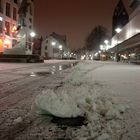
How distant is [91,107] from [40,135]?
181 cm

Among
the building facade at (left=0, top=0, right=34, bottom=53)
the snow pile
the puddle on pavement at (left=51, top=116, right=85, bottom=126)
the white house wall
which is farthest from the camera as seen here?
the building facade at (left=0, top=0, right=34, bottom=53)

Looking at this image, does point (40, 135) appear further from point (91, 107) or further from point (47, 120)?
point (91, 107)

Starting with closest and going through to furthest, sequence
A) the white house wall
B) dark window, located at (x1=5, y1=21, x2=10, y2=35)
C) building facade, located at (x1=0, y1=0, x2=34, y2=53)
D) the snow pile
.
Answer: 1. the snow pile
2. the white house wall
3. building facade, located at (x1=0, y1=0, x2=34, y2=53)
4. dark window, located at (x1=5, y1=21, x2=10, y2=35)

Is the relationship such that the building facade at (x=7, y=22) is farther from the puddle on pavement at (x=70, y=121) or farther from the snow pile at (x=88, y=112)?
the puddle on pavement at (x=70, y=121)

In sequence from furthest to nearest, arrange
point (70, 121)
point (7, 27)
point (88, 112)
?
1. point (7, 27)
2. point (88, 112)
3. point (70, 121)

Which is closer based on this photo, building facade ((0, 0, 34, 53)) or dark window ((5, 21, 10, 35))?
building facade ((0, 0, 34, 53))

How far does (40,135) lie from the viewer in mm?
5812

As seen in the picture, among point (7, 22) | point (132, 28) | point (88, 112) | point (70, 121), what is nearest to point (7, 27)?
point (7, 22)

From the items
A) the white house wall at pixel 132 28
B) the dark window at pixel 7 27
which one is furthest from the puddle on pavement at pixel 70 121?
the dark window at pixel 7 27

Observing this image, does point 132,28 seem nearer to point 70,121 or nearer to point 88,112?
point 88,112

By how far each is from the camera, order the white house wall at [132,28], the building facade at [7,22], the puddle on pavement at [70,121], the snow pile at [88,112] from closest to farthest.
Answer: the snow pile at [88,112], the puddle on pavement at [70,121], the white house wall at [132,28], the building facade at [7,22]

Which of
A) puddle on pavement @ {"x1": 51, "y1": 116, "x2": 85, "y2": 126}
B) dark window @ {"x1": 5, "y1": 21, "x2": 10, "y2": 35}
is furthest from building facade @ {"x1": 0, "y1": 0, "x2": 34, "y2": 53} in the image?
puddle on pavement @ {"x1": 51, "y1": 116, "x2": 85, "y2": 126}

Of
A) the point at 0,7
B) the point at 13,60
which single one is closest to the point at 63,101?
the point at 13,60

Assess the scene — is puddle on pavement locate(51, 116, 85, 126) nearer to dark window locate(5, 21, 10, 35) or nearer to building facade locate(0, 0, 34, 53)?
building facade locate(0, 0, 34, 53)
